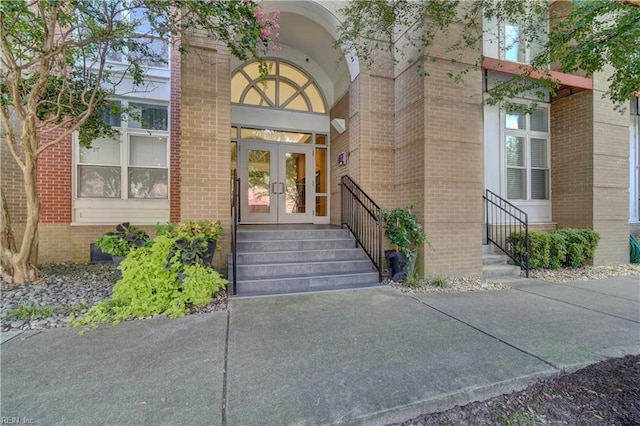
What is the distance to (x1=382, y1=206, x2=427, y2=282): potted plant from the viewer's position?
500 cm

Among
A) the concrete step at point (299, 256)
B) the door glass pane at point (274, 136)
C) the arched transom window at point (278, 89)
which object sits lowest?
the concrete step at point (299, 256)

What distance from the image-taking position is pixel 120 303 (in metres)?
3.57

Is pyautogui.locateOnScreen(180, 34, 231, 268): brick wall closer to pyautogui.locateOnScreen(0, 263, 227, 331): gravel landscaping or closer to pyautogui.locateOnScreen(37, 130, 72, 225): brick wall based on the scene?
pyautogui.locateOnScreen(0, 263, 227, 331): gravel landscaping

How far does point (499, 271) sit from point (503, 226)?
1424 millimetres

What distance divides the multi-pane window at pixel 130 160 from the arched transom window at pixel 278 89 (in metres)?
1.88

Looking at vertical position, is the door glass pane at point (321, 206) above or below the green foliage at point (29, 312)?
above

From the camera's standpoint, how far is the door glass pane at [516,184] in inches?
→ 277

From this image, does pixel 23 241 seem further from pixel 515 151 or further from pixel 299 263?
pixel 515 151

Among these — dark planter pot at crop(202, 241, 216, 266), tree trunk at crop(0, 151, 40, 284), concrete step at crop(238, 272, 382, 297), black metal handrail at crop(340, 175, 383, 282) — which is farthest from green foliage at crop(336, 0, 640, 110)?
tree trunk at crop(0, 151, 40, 284)

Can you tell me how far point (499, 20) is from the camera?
17.2 ft

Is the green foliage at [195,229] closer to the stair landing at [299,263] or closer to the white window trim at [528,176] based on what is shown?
the stair landing at [299,263]

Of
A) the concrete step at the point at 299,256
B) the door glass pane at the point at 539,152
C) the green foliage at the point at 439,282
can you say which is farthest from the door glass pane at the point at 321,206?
the door glass pane at the point at 539,152

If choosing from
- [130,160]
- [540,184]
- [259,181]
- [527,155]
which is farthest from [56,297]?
[540,184]

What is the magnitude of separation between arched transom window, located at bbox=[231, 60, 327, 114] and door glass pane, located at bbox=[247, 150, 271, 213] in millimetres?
1321
